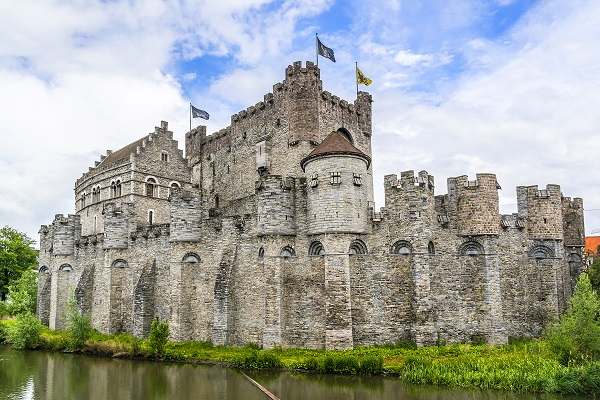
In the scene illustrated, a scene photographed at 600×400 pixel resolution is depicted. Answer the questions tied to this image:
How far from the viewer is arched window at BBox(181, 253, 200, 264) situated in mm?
29734

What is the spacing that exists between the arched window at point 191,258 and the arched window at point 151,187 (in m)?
14.4

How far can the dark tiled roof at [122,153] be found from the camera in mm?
43306

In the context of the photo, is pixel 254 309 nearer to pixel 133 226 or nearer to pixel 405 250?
pixel 405 250

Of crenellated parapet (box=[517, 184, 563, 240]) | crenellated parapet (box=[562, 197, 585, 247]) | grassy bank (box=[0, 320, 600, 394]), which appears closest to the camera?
grassy bank (box=[0, 320, 600, 394])

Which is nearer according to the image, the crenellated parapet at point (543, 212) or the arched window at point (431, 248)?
the arched window at point (431, 248)

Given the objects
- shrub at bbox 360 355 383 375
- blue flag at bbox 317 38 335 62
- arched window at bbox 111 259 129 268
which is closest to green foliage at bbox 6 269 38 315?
arched window at bbox 111 259 129 268

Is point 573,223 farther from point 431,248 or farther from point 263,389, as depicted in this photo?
point 263,389

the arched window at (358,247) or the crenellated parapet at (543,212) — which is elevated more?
the crenellated parapet at (543,212)

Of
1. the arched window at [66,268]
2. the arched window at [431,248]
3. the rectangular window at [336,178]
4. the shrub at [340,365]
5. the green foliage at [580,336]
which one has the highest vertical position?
the rectangular window at [336,178]

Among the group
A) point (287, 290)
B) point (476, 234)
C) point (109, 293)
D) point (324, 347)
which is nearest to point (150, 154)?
point (109, 293)

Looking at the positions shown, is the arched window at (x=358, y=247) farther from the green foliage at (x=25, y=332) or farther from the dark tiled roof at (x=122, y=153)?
the dark tiled roof at (x=122, y=153)

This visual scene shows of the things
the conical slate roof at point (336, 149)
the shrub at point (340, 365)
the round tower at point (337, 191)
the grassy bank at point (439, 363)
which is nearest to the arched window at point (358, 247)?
the round tower at point (337, 191)

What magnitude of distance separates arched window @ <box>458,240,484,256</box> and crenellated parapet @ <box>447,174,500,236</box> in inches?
22.7

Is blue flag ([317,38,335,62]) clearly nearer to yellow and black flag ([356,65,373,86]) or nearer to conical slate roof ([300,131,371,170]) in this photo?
yellow and black flag ([356,65,373,86])
